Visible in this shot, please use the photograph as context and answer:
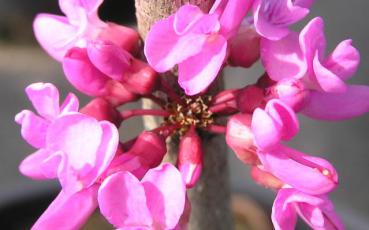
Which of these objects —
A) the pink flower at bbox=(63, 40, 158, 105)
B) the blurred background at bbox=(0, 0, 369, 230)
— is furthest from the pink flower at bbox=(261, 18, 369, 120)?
the blurred background at bbox=(0, 0, 369, 230)

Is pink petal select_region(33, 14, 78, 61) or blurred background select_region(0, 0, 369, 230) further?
blurred background select_region(0, 0, 369, 230)

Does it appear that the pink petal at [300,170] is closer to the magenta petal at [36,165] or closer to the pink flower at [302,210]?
the pink flower at [302,210]

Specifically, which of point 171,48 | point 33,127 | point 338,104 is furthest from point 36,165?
point 338,104

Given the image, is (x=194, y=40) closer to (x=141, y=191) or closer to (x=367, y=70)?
(x=141, y=191)

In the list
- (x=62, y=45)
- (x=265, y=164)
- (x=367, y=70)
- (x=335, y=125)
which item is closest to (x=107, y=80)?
(x=62, y=45)

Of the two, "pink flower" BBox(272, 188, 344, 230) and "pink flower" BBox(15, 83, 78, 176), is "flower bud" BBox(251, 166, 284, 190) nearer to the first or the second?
"pink flower" BBox(272, 188, 344, 230)

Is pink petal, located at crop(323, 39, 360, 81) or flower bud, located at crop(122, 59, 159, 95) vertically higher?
pink petal, located at crop(323, 39, 360, 81)
